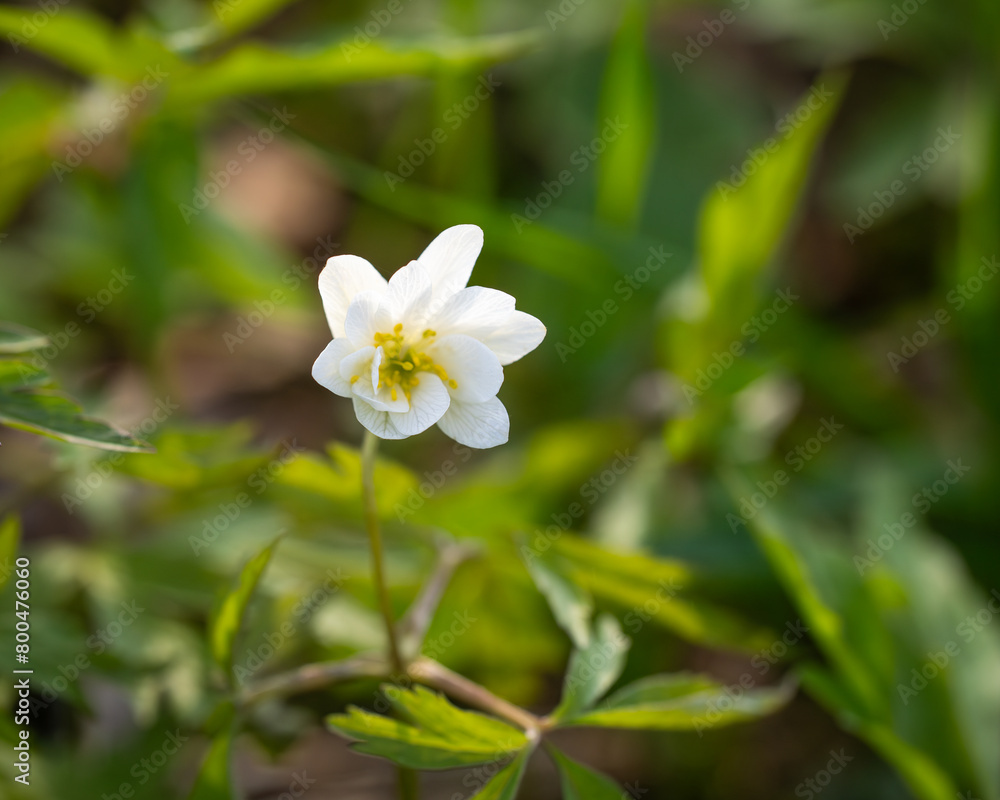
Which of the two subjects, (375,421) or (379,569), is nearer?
(375,421)

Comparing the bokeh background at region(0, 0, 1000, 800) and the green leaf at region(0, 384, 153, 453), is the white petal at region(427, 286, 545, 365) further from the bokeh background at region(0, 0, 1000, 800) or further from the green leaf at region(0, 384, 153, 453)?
the green leaf at region(0, 384, 153, 453)

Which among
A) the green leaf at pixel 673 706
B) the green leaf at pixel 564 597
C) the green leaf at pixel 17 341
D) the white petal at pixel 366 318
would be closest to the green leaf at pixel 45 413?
the green leaf at pixel 17 341

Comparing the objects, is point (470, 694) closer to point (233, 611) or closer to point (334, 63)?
point (233, 611)

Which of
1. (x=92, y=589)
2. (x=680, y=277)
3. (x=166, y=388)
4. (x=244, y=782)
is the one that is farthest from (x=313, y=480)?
(x=680, y=277)

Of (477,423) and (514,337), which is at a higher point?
(514,337)

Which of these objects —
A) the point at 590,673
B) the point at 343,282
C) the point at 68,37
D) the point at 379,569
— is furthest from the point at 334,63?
the point at 590,673

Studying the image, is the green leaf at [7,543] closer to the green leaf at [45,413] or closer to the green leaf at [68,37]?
the green leaf at [45,413]

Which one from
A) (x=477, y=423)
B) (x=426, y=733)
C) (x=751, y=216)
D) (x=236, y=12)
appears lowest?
(x=426, y=733)

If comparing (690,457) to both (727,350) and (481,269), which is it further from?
(481,269)
